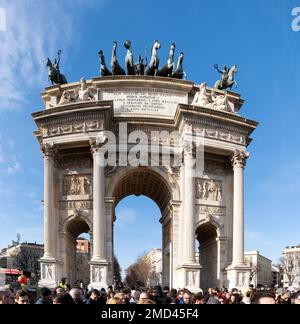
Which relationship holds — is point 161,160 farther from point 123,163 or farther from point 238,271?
point 238,271

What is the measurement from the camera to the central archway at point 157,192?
32688 millimetres

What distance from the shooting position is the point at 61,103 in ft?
108

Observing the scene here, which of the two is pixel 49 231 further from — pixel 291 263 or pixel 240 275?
pixel 291 263

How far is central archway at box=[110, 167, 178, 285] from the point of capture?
32688mm

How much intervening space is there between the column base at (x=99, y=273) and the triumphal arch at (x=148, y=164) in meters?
0.06

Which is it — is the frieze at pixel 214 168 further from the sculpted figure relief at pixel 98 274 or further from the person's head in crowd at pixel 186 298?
the person's head in crowd at pixel 186 298

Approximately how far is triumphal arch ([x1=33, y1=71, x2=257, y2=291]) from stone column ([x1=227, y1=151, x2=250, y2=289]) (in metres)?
0.07

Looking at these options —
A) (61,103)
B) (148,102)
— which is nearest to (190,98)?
(148,102)

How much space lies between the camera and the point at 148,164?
3275 centimetres

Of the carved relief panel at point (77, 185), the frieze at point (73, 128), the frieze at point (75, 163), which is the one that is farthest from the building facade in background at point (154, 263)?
the frieze at point (73, 128)

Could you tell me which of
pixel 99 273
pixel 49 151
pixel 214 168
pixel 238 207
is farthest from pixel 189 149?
pixel 99 273

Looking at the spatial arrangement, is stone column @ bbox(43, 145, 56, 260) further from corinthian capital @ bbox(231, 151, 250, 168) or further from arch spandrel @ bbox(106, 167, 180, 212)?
corinthian capital @ bbox(231, 151, 250, 168)

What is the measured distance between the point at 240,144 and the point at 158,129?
19.2 feet

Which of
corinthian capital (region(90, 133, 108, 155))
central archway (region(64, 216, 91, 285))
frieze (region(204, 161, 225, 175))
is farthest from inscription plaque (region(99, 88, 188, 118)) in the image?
central archway (region(64, 216, 91, 285))
